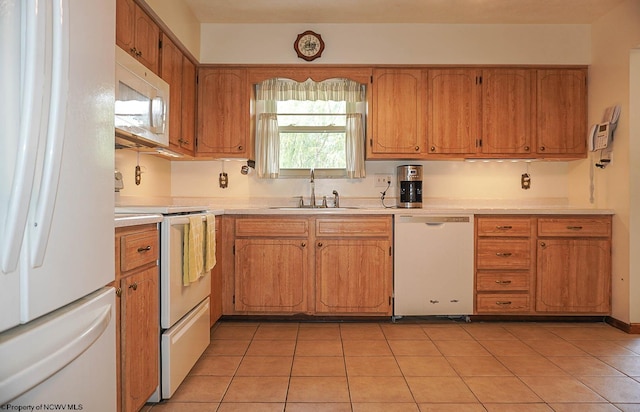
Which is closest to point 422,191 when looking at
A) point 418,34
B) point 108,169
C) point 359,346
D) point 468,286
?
point 468,286

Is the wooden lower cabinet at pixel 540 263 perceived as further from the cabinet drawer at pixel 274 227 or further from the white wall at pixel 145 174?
the white wall at pixel 145 174

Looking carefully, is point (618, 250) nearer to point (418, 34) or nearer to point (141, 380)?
point (418, 34)

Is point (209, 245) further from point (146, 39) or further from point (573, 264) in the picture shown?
point (573, 264)

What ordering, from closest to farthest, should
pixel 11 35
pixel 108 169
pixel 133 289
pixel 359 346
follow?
pixel 11 35 < pixel 108 169 < pixel 133 289 < pixel 359 346

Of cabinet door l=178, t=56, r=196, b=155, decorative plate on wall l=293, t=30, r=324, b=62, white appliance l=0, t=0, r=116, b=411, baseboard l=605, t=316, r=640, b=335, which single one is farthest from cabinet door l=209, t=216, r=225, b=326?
baseboard l=605, t=316, r=640, b=335

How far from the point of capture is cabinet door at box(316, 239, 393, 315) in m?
3.03

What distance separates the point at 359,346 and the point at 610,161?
2455mm

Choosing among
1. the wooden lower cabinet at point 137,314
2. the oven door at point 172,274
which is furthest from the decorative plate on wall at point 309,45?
the wooden lower cabinet at point 137,314

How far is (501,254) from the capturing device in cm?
307

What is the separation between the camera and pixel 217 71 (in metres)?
3.35

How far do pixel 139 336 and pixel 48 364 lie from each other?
0.96m

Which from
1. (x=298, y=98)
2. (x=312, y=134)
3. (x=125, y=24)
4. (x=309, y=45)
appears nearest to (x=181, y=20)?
(x=125, y=24)

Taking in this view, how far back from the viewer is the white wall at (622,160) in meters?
2.88

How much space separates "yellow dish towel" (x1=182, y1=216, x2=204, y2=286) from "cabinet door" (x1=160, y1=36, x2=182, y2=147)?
98 centimetres
